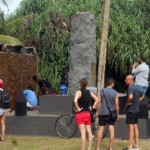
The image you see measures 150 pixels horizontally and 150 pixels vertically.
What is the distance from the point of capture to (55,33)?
29.2m

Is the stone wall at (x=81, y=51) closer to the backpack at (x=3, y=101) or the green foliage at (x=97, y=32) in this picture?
the backpack at (x=3, y=101)

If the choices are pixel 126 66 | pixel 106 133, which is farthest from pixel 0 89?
pixel 126 66

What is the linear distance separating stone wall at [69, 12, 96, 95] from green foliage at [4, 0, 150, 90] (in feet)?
34.0

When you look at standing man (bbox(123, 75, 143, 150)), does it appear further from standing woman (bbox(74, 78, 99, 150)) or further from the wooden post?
the wooden post

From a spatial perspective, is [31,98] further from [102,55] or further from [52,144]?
[102,55]

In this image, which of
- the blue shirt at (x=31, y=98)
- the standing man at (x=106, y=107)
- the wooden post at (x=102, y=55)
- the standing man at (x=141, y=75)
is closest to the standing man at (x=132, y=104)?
the standing man at (x=106, y=107)

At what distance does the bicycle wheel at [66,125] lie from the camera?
50.2ft

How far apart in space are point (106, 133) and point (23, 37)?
15.1m

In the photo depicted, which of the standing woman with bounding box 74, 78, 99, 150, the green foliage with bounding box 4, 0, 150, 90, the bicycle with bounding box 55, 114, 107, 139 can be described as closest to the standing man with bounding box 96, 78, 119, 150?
the standing woman with bounding box 74, 78, 99, 150

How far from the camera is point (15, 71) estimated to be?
21.2m

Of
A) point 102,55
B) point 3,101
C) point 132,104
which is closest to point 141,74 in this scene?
point 102,55

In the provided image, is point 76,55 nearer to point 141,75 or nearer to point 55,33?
point 141,75

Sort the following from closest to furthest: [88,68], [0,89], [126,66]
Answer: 1. [0,89]
2. [88,68]
3. [126,66]

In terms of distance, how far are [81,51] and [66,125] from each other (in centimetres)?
300
